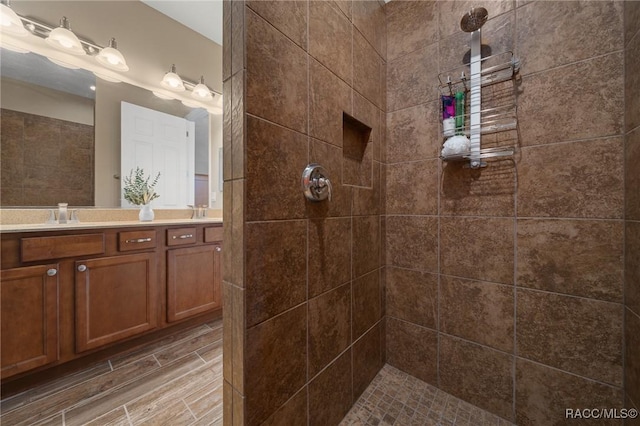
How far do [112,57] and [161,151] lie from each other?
2.52ft

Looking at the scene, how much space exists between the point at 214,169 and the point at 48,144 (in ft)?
3.95

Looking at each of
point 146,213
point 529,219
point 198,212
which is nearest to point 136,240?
point 146,213

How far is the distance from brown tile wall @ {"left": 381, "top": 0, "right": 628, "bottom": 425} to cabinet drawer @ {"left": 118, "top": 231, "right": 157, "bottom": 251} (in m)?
1.72

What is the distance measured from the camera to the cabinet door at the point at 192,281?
1.78 m

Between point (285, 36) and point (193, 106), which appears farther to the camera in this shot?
point (193, 106)

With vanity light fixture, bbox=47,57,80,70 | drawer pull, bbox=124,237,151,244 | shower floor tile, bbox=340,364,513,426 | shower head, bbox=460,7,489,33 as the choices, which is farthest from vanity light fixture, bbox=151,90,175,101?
shower floor tile, bbox=340,364,513,426

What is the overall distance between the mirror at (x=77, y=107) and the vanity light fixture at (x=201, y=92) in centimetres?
→ 17

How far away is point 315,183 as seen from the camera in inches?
35.4

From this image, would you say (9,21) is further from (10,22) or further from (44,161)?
(44,161)

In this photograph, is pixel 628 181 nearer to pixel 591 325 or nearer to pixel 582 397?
pixel 591 325

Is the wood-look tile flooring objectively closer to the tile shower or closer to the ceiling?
the tile shower

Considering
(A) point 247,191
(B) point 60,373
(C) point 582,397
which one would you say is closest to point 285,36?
(A) point 247,191

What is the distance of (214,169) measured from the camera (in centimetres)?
259

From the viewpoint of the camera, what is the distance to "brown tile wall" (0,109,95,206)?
150 cm
